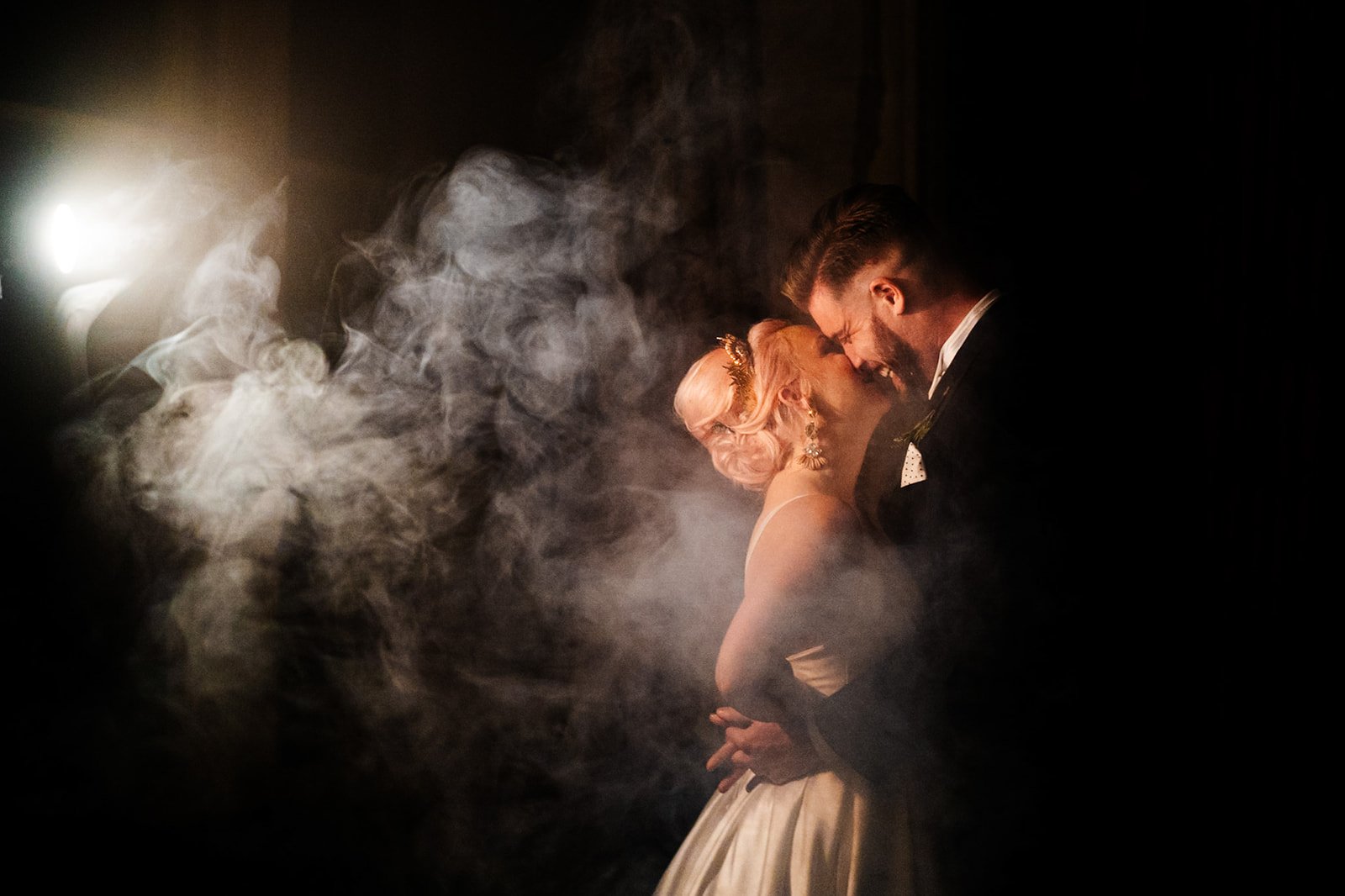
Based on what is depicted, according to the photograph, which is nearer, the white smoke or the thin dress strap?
the thin dress strap

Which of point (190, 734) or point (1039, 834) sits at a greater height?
point (190, 734)

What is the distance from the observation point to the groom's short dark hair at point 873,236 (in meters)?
1.47

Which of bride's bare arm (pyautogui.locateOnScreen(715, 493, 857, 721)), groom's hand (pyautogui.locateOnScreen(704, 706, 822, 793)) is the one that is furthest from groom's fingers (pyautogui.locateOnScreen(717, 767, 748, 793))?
bride's bare arm (pyautogui.locateOnScreen(715, 493, 857, 721))

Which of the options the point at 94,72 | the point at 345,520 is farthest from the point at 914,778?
the point at 94,72

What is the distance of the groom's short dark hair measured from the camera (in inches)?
57.7

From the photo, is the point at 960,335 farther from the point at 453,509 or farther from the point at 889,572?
the point at 453,509

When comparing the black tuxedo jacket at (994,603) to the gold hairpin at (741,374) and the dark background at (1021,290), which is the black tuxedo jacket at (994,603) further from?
the gold hairpin at (741,374)

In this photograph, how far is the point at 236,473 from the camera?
5.32ft

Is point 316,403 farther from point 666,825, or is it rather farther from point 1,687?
point 666,825

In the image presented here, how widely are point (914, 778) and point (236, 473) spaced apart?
54.2 inches

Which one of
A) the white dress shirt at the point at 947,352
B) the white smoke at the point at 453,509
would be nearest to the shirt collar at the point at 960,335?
the white dress shirt at the point at 947,352

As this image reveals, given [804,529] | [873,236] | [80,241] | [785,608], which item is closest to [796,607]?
[785,608]

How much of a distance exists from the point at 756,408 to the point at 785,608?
349 millimetres

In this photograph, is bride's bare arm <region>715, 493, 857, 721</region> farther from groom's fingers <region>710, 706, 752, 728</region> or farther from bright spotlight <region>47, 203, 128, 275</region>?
bright spotlight <region>47, 203, 128, 275</region>
